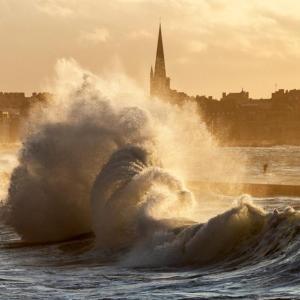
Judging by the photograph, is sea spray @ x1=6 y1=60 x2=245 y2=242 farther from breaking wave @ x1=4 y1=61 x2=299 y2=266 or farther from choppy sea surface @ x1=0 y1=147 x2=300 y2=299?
choppy sea surface @ x1=0 y1=147 x2=300 y2=299

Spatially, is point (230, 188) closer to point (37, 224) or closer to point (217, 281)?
point (37, 224)

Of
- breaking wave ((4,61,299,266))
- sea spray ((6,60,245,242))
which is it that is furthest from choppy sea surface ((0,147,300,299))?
sea spray ((6,60,245,242))

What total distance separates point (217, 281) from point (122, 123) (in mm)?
12298

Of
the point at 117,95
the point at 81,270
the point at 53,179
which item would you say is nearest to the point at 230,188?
the point at 117,95

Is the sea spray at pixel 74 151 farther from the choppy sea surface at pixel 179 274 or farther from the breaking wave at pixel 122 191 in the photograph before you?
the choppy sea surface at pixel 179 274

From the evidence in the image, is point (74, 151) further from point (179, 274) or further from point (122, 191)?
point (179, 274)

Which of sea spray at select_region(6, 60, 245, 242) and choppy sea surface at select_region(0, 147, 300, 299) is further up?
sea spray at select_region(6, 60, 245, 242)

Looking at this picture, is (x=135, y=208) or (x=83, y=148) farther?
(x=83, y=148)

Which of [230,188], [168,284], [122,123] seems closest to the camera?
[168,284]

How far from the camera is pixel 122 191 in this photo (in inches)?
949

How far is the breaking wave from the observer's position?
18797 mm

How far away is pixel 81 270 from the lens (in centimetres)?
1922

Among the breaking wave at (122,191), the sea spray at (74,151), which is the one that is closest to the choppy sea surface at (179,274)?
the breaking wave at (122,191)

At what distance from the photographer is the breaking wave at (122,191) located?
18797 mm
